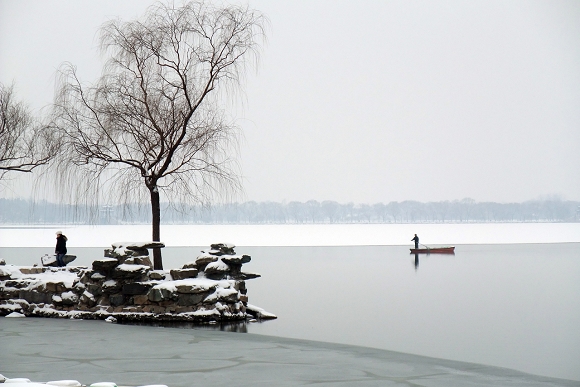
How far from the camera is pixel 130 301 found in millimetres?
16453

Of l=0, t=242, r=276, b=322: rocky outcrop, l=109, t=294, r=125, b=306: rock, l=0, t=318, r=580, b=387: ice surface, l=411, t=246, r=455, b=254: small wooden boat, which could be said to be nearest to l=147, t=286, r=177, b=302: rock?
l=0, t=242, r=276, b=322: rocky outcrop

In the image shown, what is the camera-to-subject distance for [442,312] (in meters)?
21.6

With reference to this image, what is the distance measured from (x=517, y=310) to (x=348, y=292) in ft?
25.4

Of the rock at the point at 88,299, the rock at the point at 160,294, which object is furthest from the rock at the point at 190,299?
the rock at the point at 88,299

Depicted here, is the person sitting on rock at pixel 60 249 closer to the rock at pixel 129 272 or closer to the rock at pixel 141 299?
the rock at pixel 129 272

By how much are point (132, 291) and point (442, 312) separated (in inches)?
389

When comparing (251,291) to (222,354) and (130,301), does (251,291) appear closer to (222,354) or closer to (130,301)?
(130,301)

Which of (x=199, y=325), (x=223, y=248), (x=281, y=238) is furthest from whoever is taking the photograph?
(x=281, y=238)

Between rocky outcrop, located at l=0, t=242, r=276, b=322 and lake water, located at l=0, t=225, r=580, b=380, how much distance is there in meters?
1.05

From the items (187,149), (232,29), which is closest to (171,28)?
(232,29)

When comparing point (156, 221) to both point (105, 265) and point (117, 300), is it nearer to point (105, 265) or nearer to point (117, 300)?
point (105, 265)

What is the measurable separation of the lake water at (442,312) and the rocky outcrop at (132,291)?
1.05 metres

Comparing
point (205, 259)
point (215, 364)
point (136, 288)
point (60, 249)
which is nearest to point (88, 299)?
point (136, 288)

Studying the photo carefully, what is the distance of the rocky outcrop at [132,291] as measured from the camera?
16.1 meters
